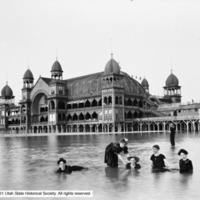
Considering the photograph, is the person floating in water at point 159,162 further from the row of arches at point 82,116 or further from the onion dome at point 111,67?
the row of arches at point 82,116

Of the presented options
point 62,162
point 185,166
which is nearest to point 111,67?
point 62,162

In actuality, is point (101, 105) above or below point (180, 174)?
above

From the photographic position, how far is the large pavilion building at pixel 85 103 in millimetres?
79562

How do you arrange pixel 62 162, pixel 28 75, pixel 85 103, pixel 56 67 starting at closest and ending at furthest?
pixel 62 162, pixel 85 103, pixel 56 67, pixel 28 75

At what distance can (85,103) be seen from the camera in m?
88.1

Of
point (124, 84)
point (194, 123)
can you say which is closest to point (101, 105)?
point (124, 84)

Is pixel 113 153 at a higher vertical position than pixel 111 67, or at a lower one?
lower

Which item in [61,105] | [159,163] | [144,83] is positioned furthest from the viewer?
[144,83]

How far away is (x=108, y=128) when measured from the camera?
7825 centimetres

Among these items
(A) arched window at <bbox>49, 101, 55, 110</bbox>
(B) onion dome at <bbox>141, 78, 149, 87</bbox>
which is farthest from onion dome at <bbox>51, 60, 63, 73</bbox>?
(B) onion dome at <bbox>141, 78, 149, 87</bbox>

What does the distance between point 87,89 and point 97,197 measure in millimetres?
82881

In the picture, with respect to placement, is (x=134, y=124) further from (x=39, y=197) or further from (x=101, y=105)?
(x=39, y=197)

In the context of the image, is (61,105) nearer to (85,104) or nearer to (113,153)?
(85,104)

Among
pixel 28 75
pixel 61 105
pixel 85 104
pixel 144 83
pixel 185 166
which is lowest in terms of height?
pixel 185 166
